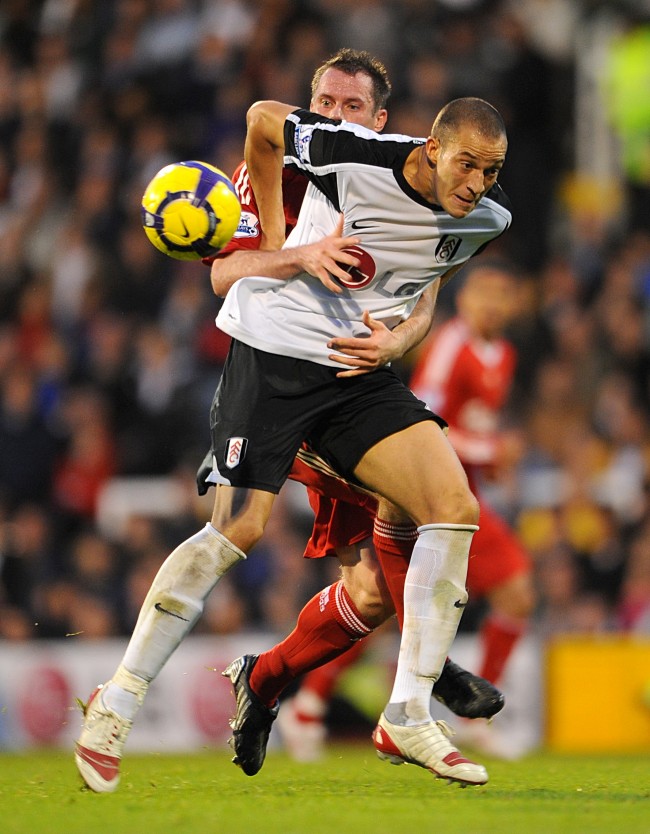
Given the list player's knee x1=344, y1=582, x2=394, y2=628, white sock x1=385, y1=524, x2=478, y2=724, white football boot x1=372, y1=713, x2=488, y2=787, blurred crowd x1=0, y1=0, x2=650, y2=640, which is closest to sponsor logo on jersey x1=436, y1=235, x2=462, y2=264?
white sock x1=385, y1=524, x2=478, y2=724

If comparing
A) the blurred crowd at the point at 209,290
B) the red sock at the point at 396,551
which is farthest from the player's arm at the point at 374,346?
the blurred crowd at the point at 209,290

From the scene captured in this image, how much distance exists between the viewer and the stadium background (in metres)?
9.46

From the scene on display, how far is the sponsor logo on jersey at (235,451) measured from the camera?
491 cm

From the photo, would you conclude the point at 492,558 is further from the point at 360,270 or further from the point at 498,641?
the point at 360,270

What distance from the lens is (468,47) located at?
1246 cm

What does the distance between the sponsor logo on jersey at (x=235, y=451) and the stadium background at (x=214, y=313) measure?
14.0 feet

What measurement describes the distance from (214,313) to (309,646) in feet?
19.3

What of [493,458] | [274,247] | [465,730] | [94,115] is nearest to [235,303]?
[274,247]

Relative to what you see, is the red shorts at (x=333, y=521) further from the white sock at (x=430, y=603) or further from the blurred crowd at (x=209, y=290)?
the blurred crowd at (x=209, y=290)

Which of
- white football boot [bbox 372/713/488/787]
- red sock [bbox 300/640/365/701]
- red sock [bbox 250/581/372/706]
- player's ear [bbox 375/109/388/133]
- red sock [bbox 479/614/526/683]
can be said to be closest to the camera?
white football boot [bbox 372/713/488/787]

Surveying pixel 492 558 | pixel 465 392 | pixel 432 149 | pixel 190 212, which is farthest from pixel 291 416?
pixel 465 392

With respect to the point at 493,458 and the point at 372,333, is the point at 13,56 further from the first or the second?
the point at 372,333

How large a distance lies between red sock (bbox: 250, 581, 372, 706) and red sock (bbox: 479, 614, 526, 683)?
239 centimetres

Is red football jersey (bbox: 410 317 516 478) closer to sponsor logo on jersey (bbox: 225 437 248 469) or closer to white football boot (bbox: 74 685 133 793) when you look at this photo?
sponsor logo on jersey (bbox: 225 437 248 469)
